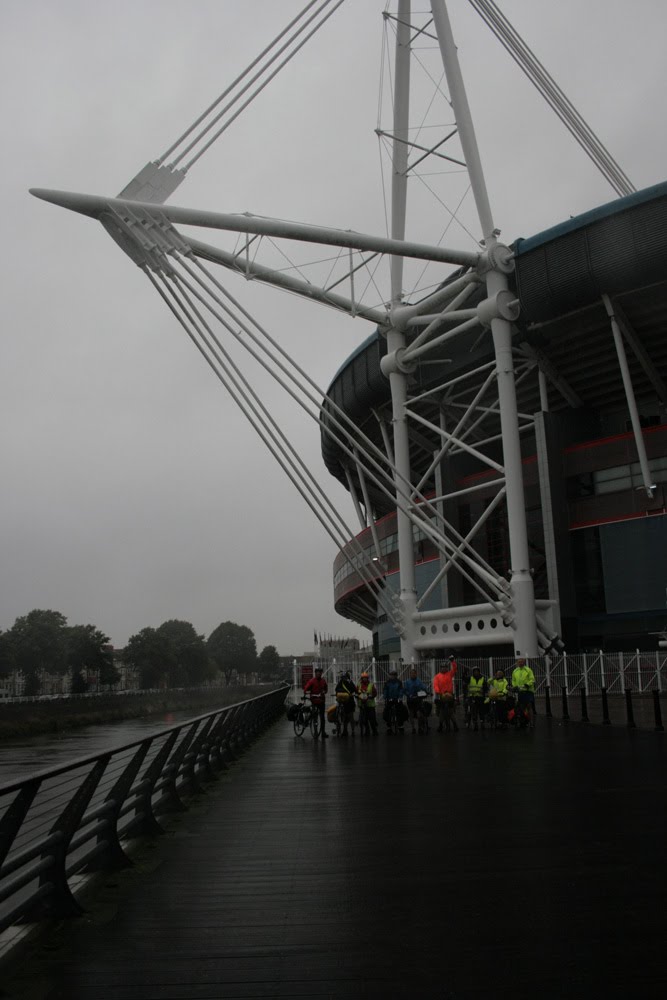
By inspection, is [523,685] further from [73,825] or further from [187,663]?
[187,663]

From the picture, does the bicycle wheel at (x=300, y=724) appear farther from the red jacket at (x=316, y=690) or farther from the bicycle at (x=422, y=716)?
the bicycle at (x=422, y=716)

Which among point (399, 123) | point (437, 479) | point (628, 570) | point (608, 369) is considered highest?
point (399, 123)

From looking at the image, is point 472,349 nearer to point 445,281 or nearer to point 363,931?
point 445,281

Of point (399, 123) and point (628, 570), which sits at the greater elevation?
point (399, 123)

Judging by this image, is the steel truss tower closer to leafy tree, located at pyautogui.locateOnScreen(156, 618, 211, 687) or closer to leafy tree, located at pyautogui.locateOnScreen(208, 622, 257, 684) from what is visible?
leafy tree, located at pyautogui.locateOnScreen(156, 618, 211, 687)

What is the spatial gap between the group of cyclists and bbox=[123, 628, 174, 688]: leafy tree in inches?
4036

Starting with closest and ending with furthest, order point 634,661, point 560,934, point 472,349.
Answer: point 560,934 < point 634,661 < point 472,349

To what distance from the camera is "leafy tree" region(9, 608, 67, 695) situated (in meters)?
116

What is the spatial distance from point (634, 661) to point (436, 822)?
1122 inches

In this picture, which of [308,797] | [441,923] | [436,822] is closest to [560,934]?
[441,923]

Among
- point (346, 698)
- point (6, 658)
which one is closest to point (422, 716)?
point (346, 698)

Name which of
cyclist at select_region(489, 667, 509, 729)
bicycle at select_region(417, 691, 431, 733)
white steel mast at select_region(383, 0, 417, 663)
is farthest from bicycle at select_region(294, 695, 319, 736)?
white steel mast at select_region(383, 0, 417, 663)

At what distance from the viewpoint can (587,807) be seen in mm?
9414

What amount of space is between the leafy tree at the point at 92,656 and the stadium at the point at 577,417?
76.4m
